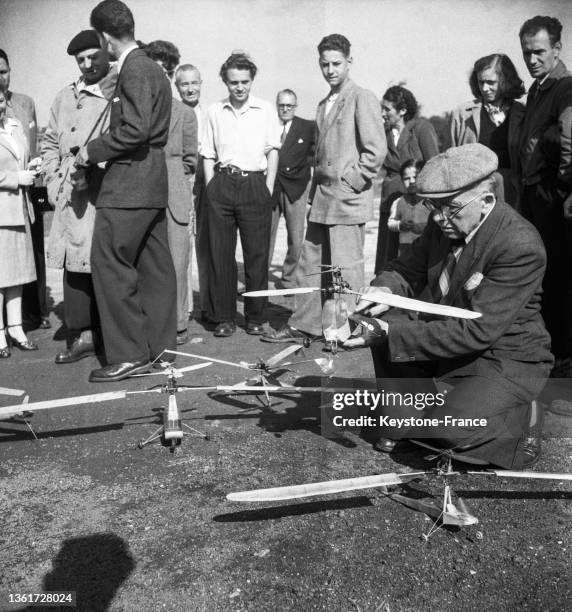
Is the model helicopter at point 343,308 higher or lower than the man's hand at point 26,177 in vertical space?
lower

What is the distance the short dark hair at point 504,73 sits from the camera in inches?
196

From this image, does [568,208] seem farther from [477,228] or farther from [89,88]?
[89,88]

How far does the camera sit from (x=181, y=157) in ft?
17.5

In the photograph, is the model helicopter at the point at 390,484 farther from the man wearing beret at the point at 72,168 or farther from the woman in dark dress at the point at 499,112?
the woman in dark dress at the point at 499,112

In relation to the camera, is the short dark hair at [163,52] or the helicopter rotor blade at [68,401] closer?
the helicopter rotor blade at [68,401]

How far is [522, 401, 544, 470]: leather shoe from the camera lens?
11.1 feet

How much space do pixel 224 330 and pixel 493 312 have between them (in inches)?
117

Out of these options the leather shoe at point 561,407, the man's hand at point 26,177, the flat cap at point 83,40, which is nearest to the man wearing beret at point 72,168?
the flat cap at point 83,40

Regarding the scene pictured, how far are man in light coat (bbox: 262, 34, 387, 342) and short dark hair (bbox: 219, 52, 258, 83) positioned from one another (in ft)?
2.21

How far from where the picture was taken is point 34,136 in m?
5.99

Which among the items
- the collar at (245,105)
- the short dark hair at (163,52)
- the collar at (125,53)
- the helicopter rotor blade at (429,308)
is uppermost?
the short dark hair at (163,52)

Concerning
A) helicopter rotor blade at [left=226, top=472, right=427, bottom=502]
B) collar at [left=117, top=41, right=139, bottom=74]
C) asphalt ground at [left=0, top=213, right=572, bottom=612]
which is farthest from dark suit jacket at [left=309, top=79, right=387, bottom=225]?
helicopter rotor blade at [left=226, top=472, right=427, bottom=502]

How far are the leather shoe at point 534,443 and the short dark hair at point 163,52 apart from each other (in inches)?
161

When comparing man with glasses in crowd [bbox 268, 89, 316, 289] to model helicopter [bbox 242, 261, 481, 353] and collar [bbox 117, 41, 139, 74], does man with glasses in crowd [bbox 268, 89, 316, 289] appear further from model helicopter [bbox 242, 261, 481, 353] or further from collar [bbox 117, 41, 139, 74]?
model helicopter [bbox 242, 261, 481, 353]
